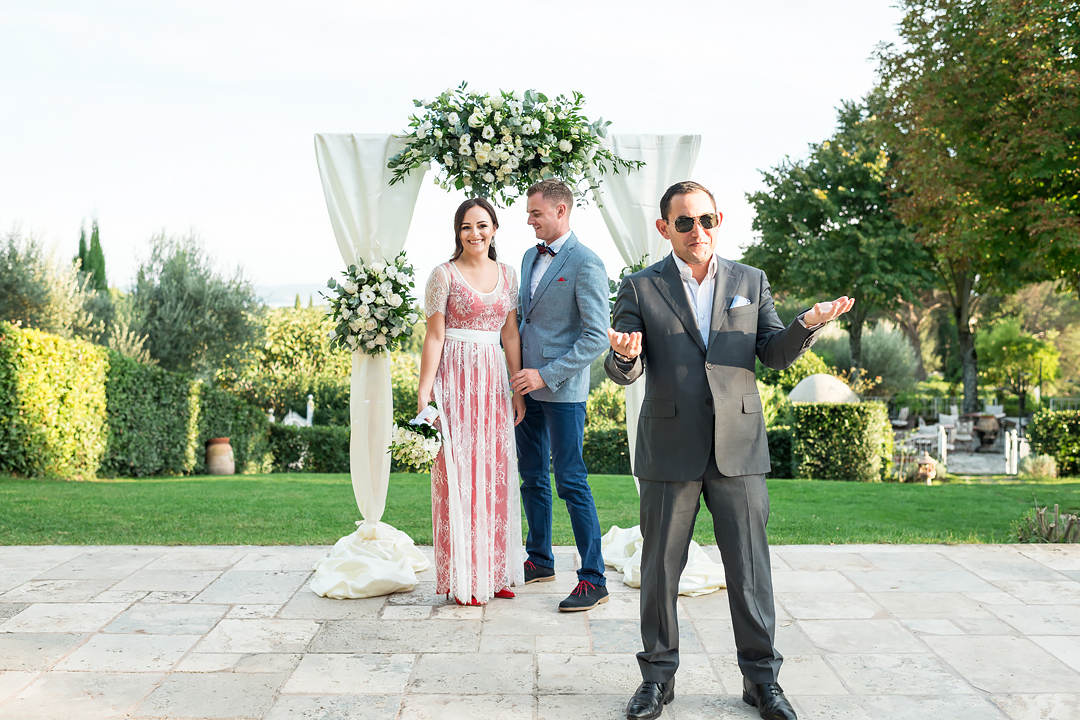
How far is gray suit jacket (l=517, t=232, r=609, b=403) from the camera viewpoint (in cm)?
453

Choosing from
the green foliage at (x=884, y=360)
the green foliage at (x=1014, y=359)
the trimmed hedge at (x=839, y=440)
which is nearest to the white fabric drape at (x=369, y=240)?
the trimmed hedge at (x=839, y=440)

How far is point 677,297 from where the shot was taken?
10.8 ft

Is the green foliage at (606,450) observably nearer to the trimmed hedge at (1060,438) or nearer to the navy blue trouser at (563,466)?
the trimmed hedge at (1060,438)

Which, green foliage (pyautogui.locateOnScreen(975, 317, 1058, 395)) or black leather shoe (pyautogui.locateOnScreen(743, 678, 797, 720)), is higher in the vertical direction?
green foliage (pyautogui.locateOnScreen(975, 317, 1058, 395))

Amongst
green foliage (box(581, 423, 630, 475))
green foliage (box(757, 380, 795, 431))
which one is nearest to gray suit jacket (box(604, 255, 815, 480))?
green foliage (box(581, 423, 630, 475))

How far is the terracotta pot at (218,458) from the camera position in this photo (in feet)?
46.7

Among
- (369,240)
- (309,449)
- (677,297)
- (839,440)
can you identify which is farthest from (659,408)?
(309,449)

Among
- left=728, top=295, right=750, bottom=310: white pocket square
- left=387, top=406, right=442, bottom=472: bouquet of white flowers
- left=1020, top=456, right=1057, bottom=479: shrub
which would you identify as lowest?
left=1020, top=456, right=1057, bottom=479: shrub

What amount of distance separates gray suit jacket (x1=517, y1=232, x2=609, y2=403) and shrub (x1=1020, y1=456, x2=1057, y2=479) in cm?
1233

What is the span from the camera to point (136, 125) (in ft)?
58.6

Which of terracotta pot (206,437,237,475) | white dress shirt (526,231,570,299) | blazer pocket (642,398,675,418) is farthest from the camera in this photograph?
terracotta pot (206,437,237,475)

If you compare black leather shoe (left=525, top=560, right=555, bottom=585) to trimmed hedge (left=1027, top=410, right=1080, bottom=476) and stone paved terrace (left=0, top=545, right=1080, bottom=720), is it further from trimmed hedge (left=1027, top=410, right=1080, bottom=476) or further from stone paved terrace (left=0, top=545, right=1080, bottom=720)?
trimmed hedge (left=1027, top=410, right=1080, bottom=476)

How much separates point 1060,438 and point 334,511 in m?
12.0

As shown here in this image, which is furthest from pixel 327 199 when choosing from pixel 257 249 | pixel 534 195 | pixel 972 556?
pixel 257 249
